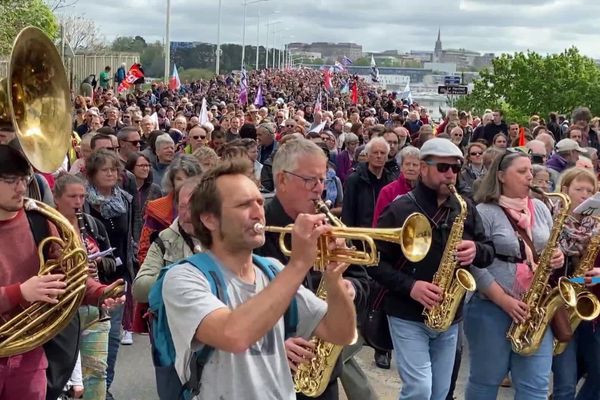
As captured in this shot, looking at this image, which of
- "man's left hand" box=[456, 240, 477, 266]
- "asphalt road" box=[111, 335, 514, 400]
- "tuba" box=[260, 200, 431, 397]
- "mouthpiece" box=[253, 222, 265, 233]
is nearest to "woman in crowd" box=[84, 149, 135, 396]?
"asphalt road" box=[111, 335, 514, 400]

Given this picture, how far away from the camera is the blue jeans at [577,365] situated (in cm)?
535

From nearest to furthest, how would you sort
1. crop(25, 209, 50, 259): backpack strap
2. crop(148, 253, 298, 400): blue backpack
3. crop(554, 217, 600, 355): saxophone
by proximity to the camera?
1. crop(148, 253, 298, 400): blue backpack
2. crop(25, 209, 50, 259): backpack strap
3. crop(554, 217, 600, 355): saxophone

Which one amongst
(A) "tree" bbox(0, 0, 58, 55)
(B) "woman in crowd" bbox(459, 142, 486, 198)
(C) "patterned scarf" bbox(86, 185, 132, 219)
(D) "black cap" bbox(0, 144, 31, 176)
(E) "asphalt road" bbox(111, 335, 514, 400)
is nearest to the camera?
(D) "black cap" bbox(0, 144, 31, 176)

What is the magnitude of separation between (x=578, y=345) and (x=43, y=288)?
11.4 ft

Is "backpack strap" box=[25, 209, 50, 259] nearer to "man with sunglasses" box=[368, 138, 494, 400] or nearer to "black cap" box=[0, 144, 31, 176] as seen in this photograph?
"black cap" box=[0, 144, 31, 176]

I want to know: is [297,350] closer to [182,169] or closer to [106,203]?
[182,169]

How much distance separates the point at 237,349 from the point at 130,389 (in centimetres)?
410

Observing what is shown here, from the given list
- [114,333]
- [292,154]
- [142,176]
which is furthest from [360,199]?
[292,154]

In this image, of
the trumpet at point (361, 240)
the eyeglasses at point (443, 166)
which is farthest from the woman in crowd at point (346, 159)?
the trumpet at point (361, 240)

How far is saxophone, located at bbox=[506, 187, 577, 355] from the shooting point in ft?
16.0

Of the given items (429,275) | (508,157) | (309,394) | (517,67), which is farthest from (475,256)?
(517,67)

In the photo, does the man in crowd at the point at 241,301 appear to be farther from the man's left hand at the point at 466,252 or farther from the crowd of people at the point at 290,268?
the man's left hand at the point at 466,252

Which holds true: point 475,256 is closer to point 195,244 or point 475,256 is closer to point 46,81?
point 195,244

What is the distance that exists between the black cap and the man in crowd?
1.26 meters
